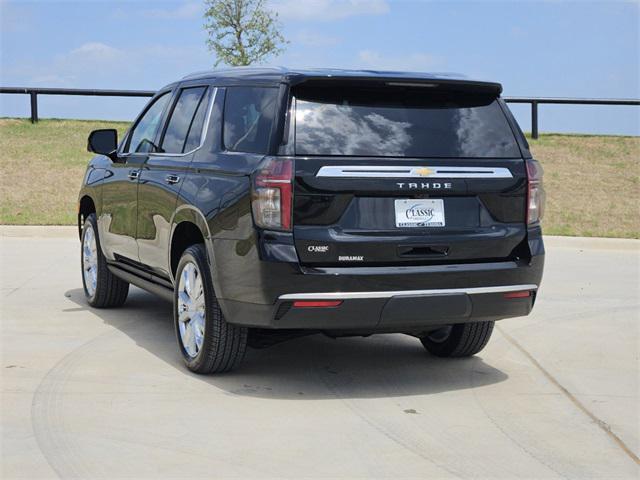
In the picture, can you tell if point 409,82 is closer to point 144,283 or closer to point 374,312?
point 374,312

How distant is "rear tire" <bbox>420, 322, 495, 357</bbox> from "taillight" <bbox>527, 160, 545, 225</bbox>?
97 centimetres

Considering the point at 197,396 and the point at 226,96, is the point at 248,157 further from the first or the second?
the point at 197,396

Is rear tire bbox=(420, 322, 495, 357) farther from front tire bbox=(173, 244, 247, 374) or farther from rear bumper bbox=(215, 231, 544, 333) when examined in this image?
front tire bbox=(173, 244, 247, 374)

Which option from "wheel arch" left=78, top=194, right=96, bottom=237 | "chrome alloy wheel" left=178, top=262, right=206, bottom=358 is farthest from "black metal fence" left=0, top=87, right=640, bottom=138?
"chrome alloy wheel" left=178, top=262, right=206, bottom=358

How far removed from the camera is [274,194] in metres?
5.94

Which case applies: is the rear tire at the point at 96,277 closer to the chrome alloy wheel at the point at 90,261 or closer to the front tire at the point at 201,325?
the chrome alloy wheel at the point at 90,261

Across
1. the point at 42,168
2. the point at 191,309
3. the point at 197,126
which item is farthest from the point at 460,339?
the point at 42,168

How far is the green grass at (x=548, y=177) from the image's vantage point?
58.5ft

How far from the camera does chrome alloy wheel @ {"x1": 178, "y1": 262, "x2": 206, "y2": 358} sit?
6711 millimetres

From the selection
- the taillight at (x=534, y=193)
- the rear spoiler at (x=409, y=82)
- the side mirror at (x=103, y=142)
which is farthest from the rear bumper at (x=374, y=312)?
the side mirror at (x=103, y=142)

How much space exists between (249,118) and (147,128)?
203cm

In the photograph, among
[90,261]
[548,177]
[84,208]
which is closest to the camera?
[90,261]

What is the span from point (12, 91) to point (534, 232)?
20508 millimetres

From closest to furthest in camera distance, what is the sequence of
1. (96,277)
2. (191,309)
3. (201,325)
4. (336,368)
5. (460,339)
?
1. (201,325)
2. (191,309)
3. (336,368)
4. (460,339)
5. (96,277)
